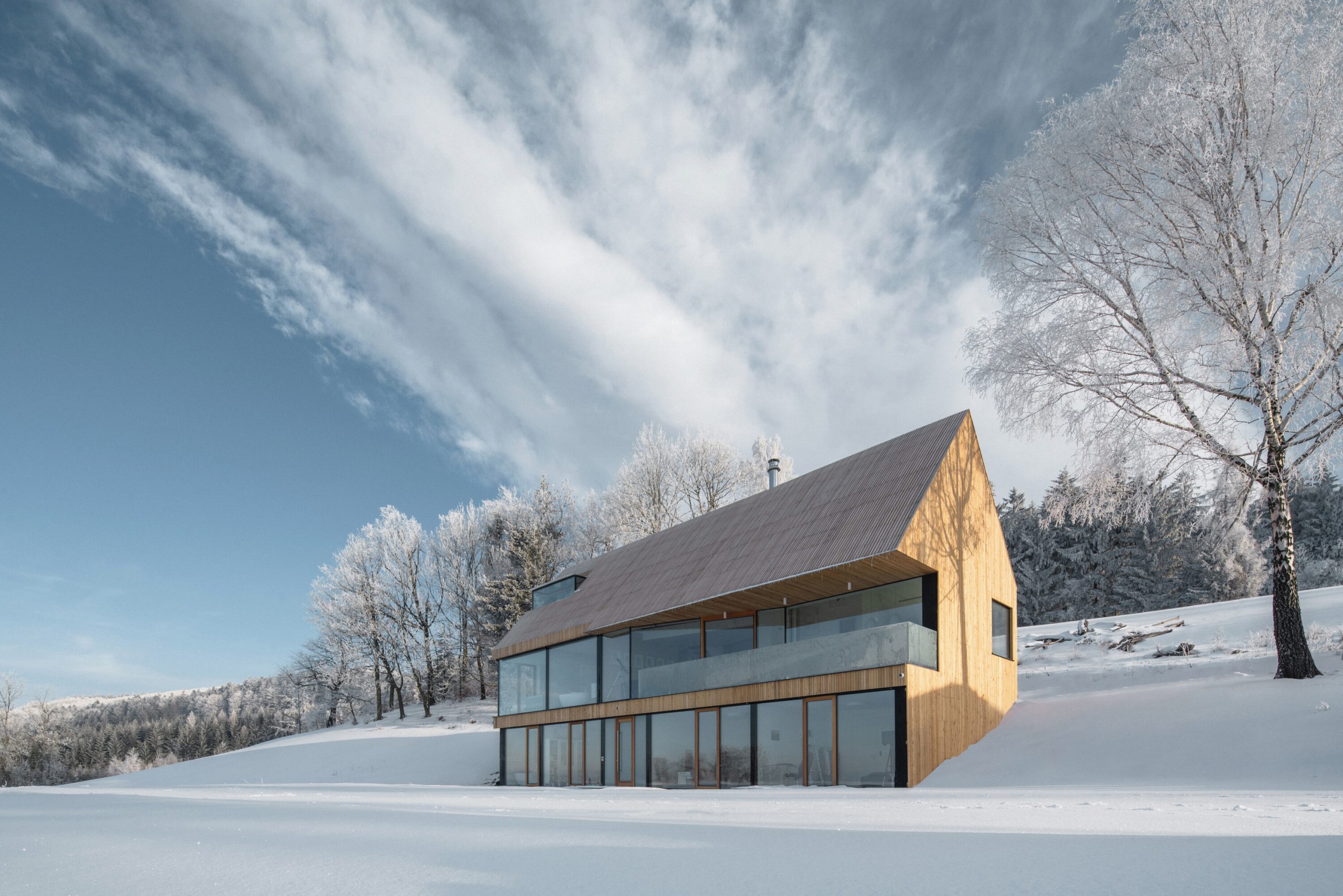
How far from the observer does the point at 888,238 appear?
16.9m

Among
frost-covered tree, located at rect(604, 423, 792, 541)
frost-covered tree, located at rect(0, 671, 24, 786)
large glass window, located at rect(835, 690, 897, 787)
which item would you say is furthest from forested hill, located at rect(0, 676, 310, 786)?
large glass window, located at rect(835, 690, 897, 787)

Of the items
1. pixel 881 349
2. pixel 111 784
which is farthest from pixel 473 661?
pixel 881 349

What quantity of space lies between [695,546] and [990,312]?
27.0ft

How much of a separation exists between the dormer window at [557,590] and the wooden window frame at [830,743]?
9861mm

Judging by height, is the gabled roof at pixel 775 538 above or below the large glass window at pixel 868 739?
above

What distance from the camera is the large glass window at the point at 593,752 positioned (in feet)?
60.0

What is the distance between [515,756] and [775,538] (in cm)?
1112

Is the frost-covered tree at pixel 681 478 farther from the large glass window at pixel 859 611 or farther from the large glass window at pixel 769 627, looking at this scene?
the large glass window at pixel 859 611

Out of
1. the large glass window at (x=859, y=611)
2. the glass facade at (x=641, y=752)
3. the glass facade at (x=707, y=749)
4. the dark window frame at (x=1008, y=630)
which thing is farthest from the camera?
the glass facade at (x=641, y=752)

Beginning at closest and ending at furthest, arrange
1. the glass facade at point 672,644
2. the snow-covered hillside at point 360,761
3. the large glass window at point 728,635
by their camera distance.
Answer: the glass facade at point 672,644 → the large glass window at point 728,635 → the snow-covered hillside at point 360,761

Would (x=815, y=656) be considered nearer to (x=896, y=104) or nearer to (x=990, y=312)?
(x=990, y=312)

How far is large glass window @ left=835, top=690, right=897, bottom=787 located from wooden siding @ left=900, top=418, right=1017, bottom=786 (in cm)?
41

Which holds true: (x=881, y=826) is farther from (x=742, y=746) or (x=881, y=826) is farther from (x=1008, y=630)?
(x=1008, y=630)

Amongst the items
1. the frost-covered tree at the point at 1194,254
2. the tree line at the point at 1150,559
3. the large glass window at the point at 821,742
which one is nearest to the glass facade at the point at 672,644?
the large glass window at the point at 821,742
